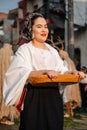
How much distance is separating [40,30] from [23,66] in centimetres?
47

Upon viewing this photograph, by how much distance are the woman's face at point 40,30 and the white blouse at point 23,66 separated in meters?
0.10

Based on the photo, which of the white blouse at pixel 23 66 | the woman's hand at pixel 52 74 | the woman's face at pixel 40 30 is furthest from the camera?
the woman's face at pixel 40 30

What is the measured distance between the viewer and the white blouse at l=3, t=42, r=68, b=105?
4.73m

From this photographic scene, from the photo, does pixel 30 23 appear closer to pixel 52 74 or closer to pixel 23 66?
pixel 23 66

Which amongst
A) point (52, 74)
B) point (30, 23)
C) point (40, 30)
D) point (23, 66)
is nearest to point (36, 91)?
point (23, 66)

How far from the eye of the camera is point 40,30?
4.98m

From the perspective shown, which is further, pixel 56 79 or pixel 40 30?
pixel 40 30

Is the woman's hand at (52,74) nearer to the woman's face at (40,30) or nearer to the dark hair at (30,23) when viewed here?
the woman's face at (40,30)

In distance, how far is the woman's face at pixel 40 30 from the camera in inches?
196

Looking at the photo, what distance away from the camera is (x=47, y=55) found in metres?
4.97

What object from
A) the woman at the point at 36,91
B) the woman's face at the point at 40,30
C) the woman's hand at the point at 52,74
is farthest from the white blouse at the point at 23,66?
the woman's hand at the point at 52,74

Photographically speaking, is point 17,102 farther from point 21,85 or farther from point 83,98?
point 83,98

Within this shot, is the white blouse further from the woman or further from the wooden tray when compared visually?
the wooden tray

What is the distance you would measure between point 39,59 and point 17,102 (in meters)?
0.48
